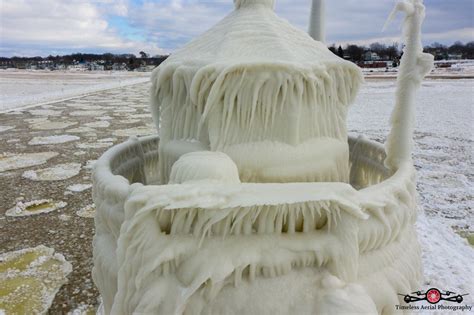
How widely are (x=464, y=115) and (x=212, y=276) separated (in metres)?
10.9

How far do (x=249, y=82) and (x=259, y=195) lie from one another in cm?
68

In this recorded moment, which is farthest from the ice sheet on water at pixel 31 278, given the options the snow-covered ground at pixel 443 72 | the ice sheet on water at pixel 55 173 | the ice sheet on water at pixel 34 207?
the snow-covered ground at pixel 443 72

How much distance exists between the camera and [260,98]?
182 centimetres

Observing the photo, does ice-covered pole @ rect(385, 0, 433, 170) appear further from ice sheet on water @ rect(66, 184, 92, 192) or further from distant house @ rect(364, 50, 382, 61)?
distant house @ rect(364, 50, 382, 61)

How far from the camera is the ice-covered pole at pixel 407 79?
189 centimetres

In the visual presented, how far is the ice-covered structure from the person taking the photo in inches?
51.3

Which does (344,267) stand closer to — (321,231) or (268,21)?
(321,231)

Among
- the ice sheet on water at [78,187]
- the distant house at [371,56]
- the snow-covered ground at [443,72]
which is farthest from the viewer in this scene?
the distant house at [371,56]

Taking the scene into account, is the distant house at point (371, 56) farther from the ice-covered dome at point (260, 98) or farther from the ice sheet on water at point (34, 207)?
the ice-covered dome at point (260, 98)

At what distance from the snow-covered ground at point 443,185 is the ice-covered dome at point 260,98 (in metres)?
1.58

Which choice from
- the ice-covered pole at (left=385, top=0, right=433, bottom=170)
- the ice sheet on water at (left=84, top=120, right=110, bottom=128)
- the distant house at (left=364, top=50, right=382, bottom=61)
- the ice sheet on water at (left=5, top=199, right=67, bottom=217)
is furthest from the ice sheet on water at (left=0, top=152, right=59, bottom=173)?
the distant house at (left=364, top=50, right=382, bottom=61)

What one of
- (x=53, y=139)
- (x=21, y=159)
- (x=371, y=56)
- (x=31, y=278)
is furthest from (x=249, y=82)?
(x=371, y=56)

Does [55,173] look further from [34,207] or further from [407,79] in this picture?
[407,79]

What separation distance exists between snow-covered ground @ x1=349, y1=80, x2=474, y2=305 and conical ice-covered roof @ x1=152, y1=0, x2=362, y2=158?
175cm
